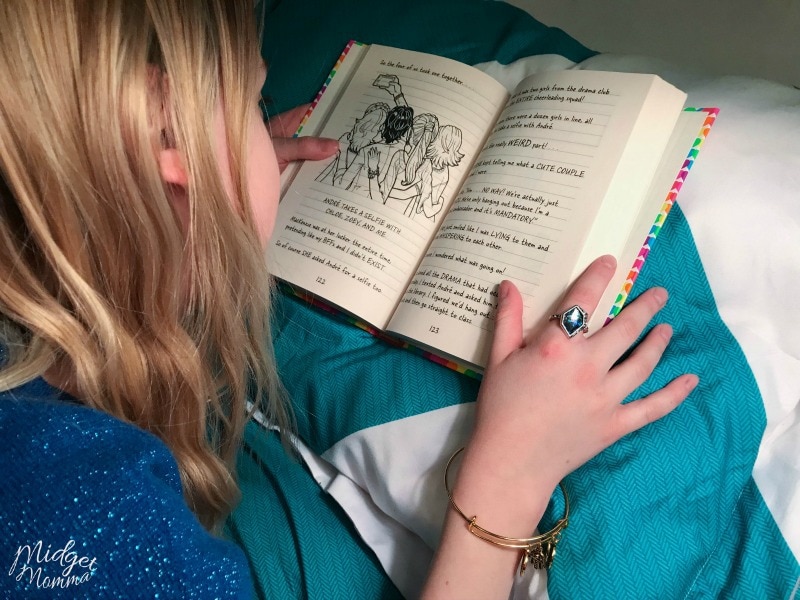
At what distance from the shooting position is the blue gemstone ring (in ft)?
1.88

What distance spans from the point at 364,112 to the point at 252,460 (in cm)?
42

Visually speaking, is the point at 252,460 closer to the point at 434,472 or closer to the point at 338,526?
the point at 338,526

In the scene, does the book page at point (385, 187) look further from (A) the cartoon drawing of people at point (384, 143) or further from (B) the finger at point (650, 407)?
(B) the finger at point (650, 407)

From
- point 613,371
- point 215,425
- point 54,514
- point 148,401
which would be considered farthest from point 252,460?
point 613,371

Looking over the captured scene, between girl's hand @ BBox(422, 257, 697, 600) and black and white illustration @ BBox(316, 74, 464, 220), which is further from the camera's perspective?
black and white illustration @ BBox(316, 74, 464, 220)

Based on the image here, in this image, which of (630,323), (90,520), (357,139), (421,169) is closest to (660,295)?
(630,323)

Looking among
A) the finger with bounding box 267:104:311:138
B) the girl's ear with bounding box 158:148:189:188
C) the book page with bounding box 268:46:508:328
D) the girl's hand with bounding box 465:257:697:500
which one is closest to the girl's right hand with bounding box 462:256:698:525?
the girl's hand with bounding box 465:257:697:500

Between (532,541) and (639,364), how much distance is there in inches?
6.7

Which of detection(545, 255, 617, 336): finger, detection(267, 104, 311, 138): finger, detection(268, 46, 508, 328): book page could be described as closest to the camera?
detection(545, 255, 617, 336): finger

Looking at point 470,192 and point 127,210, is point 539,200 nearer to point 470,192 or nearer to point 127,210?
point 470,192

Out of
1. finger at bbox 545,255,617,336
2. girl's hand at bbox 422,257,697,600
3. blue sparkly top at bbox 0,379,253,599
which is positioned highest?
finger at bbox 545,255,617,336

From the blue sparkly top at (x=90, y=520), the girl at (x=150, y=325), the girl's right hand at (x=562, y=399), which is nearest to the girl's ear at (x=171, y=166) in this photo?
the girl at (x=150, y=325)

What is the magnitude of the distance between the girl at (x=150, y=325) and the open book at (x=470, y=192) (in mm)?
42

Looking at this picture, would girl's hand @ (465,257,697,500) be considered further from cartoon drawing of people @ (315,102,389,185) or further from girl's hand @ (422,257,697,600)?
cartoon drawing of people @ (315,102,389,185)
